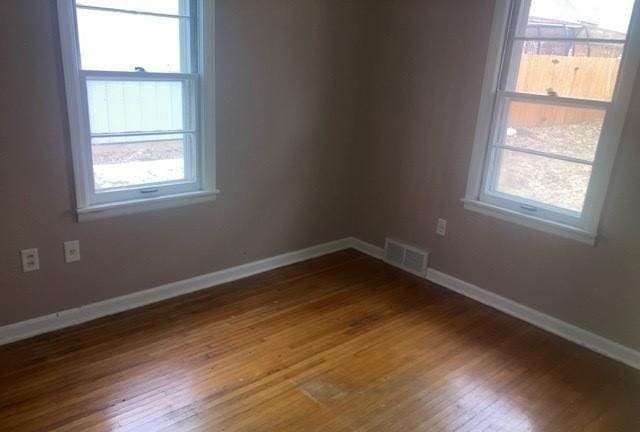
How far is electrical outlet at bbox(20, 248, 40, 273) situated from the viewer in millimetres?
2500

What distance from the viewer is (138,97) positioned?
2.72m

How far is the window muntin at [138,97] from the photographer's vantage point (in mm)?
2523

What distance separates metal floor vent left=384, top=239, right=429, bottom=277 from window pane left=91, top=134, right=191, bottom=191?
5.21ft

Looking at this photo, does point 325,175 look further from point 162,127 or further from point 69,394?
point 69,394

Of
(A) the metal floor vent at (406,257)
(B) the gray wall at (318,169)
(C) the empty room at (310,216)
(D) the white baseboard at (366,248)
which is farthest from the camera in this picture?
(D) the white baseboard at (366,248)

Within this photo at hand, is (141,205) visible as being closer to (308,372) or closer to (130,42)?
(130,42)

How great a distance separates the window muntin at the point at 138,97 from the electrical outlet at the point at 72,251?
235mm

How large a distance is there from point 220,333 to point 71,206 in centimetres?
101

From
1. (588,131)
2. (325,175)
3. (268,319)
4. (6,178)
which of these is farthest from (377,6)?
(6,178)

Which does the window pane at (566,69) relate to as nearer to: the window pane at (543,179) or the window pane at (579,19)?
the window pane at (579,19)

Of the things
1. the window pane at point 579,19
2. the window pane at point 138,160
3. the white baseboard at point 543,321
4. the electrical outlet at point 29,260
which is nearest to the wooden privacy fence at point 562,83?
the window pane at point 579,19

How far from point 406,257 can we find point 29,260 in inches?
93.4

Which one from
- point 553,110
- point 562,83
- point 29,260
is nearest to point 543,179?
point 553,110

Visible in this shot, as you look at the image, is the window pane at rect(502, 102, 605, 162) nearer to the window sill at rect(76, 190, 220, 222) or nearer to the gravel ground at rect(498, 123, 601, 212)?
the gravel ground at rect(498, 123, 601, 212)
